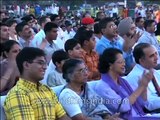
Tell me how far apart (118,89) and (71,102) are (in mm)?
653

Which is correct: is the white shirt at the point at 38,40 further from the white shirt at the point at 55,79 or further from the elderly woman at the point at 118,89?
Result: the elderly woman at the point at 118,89

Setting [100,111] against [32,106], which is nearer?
[32,106]

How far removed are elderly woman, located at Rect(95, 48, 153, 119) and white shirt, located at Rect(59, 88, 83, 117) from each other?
1.27 ft

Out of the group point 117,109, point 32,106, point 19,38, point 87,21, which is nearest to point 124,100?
point 117,109

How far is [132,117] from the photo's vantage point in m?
4.46

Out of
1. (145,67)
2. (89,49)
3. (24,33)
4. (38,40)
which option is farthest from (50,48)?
(145,67)

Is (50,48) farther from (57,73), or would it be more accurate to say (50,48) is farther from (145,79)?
(145,79)

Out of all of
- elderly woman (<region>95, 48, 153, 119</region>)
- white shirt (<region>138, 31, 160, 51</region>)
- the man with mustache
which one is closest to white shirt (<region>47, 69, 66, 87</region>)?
elderly woman (<region>95, 48, 153, 119</region>)

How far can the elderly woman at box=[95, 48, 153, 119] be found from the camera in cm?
450

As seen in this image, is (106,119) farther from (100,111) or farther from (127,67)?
(127,67)

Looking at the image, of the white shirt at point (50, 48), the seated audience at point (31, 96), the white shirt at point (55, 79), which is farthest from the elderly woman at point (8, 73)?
the white shirt at point (50, 48)

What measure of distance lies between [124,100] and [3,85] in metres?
1.26

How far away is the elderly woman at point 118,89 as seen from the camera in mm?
4496

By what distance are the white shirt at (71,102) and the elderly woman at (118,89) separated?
0.39 metres
